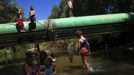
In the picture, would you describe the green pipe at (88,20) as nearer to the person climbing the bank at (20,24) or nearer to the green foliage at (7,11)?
the person climbing the bank at (20,24)

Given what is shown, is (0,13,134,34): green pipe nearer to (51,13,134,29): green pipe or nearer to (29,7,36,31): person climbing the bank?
(51,13,134,29): green pipe

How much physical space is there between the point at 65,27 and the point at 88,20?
1687mm

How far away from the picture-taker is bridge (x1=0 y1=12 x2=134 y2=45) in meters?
20.5

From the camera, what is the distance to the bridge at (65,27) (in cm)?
2045

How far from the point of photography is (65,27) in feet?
72.4

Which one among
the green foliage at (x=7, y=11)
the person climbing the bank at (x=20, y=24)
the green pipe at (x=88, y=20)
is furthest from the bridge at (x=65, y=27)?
the green foliage at (x=7, y=11)

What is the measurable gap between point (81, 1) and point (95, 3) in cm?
380

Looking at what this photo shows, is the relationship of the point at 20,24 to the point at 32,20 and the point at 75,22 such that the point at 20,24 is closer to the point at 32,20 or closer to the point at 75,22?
the point at 32,20

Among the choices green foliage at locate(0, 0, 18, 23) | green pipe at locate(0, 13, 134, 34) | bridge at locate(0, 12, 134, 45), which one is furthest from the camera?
green foliage at locate(0, 0, 18, 23)

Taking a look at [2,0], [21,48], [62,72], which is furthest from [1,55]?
[62,72]

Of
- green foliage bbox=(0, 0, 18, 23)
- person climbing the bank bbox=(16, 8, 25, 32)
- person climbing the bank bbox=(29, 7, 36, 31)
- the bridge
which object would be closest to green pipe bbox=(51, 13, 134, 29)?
the bridge

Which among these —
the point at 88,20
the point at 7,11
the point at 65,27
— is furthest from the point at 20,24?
the point at 7,11

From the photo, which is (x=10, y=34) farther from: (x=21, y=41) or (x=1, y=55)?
(x=1, y=55)

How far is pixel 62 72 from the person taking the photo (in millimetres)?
17375
